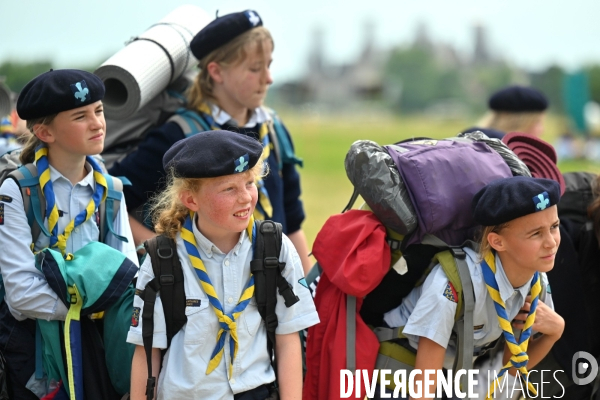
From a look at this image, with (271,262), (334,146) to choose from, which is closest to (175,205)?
(271,262)

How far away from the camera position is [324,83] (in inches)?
3570

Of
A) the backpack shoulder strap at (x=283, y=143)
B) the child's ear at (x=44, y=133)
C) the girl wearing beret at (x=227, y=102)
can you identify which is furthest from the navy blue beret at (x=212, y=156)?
the backpack shoulder strap at (x=283, y=143)

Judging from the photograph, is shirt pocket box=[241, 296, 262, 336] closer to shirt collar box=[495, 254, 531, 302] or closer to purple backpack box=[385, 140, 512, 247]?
purple backpack box=[385, 140, 512, 247]

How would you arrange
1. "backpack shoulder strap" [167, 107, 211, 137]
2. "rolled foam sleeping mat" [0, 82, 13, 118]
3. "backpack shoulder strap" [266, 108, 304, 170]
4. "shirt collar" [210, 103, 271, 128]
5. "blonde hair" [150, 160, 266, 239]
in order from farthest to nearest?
1. "rolled foam sleeping mat" [0, 82, 13, 118]
2. "backpack shoulder strap" [266, 108, 304, 170]
3. "shirt collar" [210, 103, 271, 128]
4. "backpack shoulder strap" [167, 107, 211, 137]
5. "blonde hair" [150, 160, 266, 239]

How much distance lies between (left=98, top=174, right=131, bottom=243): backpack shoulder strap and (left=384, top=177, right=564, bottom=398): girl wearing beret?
1.51m

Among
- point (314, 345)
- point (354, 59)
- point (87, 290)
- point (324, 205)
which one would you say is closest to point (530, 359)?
point (314, 345)

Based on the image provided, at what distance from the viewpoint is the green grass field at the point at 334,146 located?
17.2 m

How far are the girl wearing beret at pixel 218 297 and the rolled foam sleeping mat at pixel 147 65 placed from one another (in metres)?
1.25

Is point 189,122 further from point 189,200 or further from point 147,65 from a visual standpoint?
point 189,200

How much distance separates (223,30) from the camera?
4492 mm

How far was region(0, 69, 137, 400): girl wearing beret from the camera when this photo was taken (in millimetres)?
3404

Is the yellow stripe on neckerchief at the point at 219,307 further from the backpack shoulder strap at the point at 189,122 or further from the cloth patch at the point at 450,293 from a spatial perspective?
the backpack shoulder strap at the point at 189,122

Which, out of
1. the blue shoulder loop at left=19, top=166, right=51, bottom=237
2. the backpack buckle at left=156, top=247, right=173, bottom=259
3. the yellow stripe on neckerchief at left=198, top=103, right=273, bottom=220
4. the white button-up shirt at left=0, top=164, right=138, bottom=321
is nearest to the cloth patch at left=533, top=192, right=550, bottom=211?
the backpack buckle at left=156, top=247, right=173, bottom=259

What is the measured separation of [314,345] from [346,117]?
6688cm
